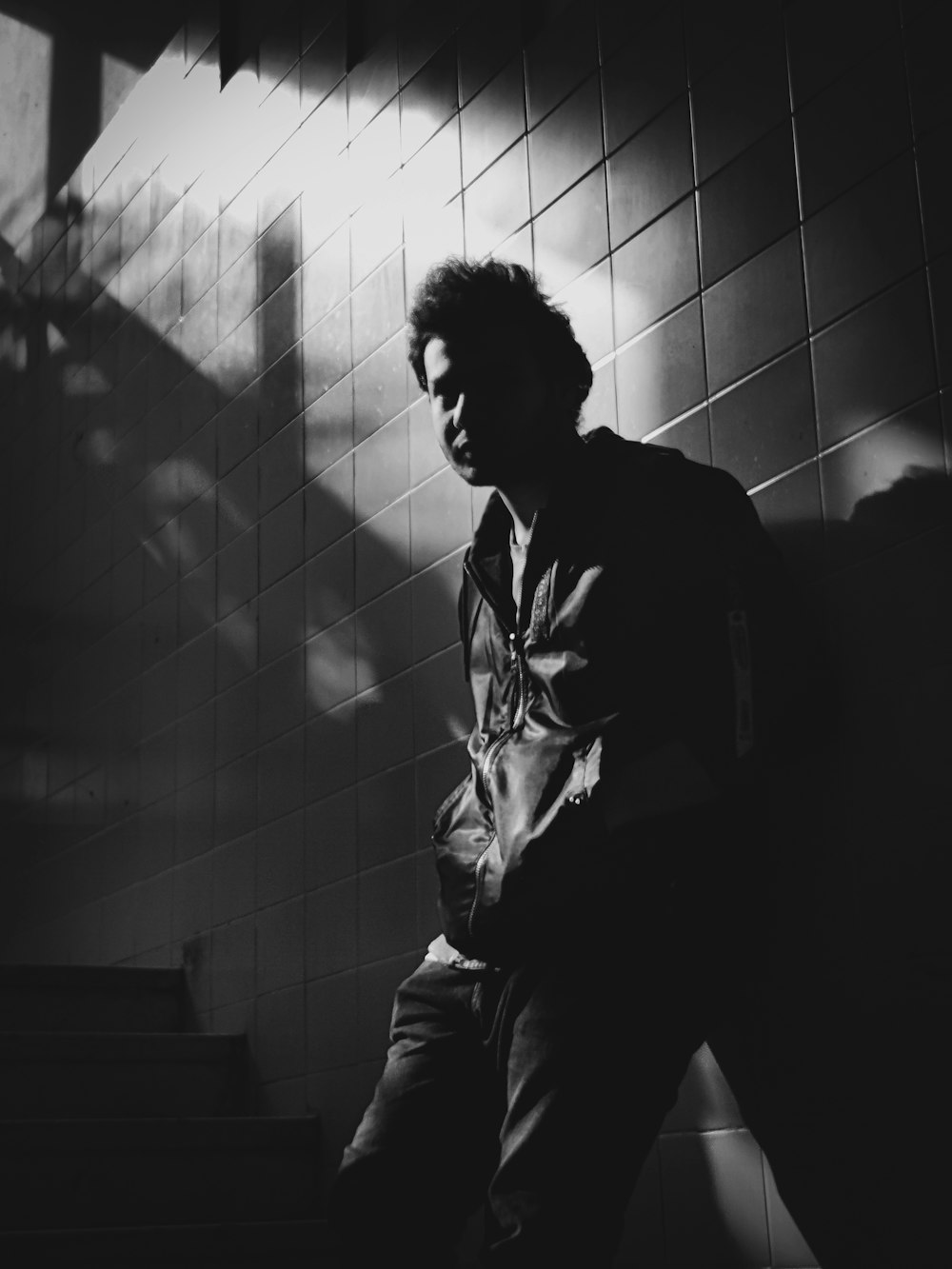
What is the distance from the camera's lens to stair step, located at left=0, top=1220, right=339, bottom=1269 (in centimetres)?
259

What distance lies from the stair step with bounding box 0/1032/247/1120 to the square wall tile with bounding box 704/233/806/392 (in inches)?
80.7

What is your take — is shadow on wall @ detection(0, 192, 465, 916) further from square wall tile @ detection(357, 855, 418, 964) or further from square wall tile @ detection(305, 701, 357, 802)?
square wall tile @ detection(357, 855, 418, 964)

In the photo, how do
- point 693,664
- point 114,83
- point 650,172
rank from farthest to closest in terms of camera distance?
point 114,83 < point 650,172 < point 693,664

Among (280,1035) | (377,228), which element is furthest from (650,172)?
(280,1035)

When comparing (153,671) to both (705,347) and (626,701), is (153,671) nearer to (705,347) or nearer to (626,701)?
(705,347)

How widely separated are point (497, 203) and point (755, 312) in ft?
3.03

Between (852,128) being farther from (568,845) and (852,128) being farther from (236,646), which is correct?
(236,646)

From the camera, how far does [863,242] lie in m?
2.21

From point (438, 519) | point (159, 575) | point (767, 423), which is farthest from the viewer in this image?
point (159, 575)

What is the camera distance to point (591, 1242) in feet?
5.74

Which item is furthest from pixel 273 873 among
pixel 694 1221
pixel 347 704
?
pixel 694 1221

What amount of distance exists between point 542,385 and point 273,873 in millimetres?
1764

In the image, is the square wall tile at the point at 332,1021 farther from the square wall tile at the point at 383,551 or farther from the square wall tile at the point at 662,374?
the square wall tile at the point at 662,374

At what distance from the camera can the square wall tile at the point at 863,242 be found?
2.15m
